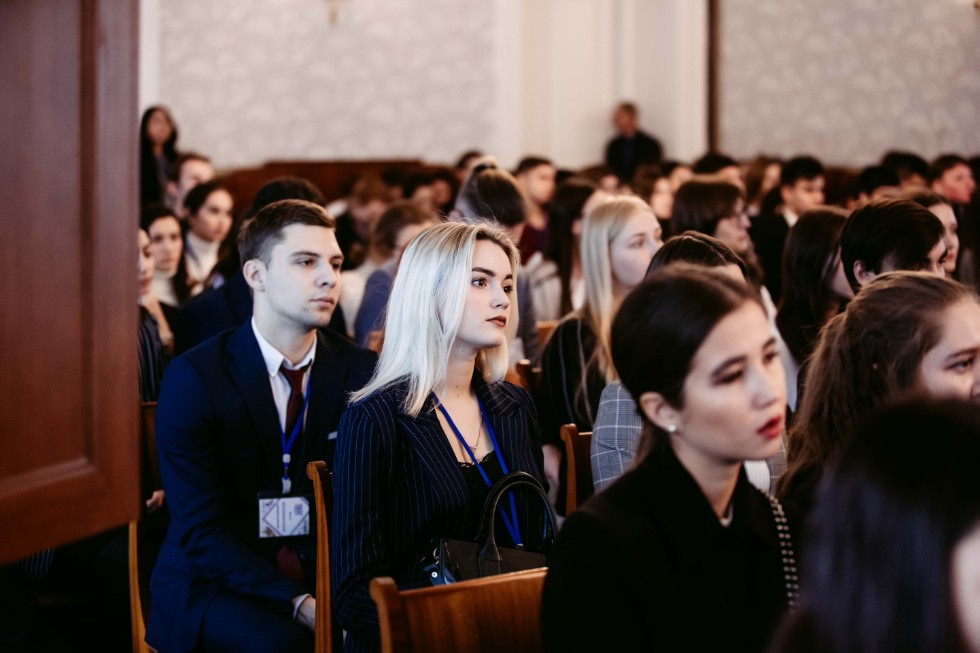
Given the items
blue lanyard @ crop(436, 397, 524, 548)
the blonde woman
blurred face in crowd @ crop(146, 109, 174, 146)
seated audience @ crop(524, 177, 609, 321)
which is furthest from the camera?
blurred face in crowd @ crop(146, 109, 174, 146)

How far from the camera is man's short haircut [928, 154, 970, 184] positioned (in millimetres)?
7305

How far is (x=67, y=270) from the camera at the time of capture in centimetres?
111

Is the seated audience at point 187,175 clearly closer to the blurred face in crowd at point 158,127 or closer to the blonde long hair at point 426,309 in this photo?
the blurred face in crowd at point 158,127

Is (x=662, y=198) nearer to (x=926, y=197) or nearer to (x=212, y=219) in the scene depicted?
Answer: (x=212, y=219)

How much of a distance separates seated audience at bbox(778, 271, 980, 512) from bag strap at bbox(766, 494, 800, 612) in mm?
373

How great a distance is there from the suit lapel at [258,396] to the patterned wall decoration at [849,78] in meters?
7.51

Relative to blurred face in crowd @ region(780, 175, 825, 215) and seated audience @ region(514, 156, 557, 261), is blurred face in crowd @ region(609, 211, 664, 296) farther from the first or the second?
blurred face in crowd @ region(780, 175, 825, 215)

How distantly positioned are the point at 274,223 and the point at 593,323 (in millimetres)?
1050

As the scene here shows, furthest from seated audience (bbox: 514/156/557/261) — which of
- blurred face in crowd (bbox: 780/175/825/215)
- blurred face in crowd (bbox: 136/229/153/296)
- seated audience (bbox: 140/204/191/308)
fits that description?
blurred face in crowd (bbox: 136/229/153/296)

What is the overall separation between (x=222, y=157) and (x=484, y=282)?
778 cm

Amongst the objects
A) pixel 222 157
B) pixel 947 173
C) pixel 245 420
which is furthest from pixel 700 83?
pixel 245 420

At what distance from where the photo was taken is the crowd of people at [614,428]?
1041 mm

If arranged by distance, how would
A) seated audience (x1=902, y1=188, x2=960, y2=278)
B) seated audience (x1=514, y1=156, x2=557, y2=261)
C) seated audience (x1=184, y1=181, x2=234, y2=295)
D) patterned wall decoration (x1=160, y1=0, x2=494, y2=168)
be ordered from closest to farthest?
seated audience (x1=902, y1=188, x2=960, y2=278) → seated audience (x1=184, y1=181, x2=234, y2=295) → seated audience (x1=514, y1=156, x2=557, y2=261) → patterned wall decoration (x1=160, y1=0, x2=494, y2=168)

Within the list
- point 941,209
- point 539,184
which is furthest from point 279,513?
point 539,184
